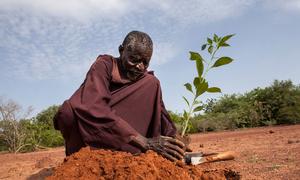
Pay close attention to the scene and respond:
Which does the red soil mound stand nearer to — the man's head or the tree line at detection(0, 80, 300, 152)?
the man's head

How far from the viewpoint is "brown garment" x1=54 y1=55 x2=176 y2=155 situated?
2.54 metres

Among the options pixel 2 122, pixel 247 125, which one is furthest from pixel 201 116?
pixel 2 122

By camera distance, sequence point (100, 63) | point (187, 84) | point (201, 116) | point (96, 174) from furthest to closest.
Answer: point (201, 116)
point (187, 84)
point (100, 63)
point (96, 174)

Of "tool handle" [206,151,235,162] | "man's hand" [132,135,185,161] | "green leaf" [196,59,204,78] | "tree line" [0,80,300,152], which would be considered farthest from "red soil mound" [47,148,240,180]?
"tree line" [0,80,300,152]

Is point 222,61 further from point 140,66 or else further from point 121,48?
point 121,48

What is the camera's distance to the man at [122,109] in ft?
8.28

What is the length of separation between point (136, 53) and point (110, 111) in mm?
547

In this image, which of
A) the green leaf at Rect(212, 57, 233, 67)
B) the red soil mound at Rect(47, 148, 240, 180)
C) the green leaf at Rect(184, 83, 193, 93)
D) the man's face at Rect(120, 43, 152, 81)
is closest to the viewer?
the red soil mound at Rect(47, 148, 240, 180)

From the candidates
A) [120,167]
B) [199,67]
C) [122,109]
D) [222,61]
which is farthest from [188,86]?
[120,167]

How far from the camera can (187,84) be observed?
125 inches

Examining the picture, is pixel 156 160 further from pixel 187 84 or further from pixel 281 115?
pixel 281 115

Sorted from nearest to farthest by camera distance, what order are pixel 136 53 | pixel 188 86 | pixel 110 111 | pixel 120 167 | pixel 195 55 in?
pixel 120 167 → pixel 110 111 → pixel 136 53 → pixel 195 55 → pixel 188 86

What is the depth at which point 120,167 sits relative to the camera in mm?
2186

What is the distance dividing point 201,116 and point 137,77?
21.5 meters
